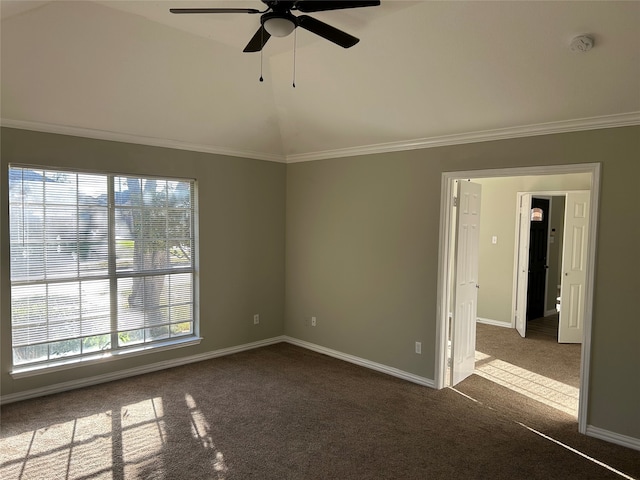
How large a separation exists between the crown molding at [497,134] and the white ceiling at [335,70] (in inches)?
0.6

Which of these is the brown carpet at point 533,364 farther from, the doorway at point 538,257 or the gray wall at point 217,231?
the gray wall at point 217,231

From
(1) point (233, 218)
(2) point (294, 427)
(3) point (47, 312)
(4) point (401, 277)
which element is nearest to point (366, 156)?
(4) point (401, 277)

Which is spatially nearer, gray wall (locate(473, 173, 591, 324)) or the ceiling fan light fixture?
the ceiling fan light fixture

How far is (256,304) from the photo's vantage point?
5.40 metres

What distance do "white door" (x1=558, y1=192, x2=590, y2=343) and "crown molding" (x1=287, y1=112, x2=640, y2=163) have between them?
105 inches

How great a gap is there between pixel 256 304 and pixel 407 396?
2216 mm

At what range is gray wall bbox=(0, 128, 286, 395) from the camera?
371cm

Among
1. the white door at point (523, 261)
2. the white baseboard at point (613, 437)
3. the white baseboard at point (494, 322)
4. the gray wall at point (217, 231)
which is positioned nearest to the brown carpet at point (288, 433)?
the white baseboard at point (613, 437)

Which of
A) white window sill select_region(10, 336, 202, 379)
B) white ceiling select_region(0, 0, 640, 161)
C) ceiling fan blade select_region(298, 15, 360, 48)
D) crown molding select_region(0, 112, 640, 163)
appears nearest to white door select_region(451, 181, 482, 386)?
crown molding select_region(0, 112, 640, 163)

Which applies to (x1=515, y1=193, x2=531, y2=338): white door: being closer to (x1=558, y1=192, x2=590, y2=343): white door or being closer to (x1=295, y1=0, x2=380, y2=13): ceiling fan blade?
(x1=558, y1=192, x2=590, y2=343): white door

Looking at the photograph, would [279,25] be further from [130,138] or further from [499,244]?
[499,244]

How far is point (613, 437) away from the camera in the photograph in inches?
128

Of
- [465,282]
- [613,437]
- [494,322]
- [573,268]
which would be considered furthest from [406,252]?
[494,322]

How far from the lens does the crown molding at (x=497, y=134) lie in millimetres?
3166
